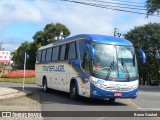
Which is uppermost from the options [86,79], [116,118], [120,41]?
[120,41]

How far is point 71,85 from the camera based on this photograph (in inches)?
818

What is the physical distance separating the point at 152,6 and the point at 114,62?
26403 mm

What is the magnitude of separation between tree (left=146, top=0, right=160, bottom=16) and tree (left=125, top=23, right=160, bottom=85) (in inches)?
555

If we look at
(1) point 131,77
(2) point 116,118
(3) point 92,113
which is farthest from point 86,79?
(2) point 116,118

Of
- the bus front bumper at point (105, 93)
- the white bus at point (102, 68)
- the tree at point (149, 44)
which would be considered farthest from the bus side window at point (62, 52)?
the tree at point (149, 44)

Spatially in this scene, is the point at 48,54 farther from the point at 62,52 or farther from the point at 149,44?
the point at 149,44

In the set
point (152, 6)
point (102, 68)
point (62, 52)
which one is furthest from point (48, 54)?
point (152, 6)

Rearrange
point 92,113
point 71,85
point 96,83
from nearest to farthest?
point 92,113 < point 96,83 < point 71,85

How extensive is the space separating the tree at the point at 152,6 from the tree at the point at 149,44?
46.2ft

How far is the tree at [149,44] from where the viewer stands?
58.2 metres

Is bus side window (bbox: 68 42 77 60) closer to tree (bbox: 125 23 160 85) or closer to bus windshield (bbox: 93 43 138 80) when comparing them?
bus windshield (bbox: 93 43 138 80)

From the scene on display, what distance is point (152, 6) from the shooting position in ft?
142

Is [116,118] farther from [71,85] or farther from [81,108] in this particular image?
[71,85]

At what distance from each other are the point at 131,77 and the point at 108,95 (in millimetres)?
1436
